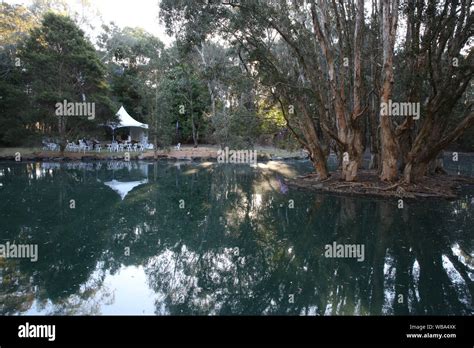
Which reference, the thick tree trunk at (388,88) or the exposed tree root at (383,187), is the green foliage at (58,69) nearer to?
the exposed tree root at (383,187)

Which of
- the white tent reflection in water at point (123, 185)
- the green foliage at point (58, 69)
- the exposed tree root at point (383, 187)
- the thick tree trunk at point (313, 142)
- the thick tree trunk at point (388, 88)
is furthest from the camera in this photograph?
the green foliage at point (58, 69)

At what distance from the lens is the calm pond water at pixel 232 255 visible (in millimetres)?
5176

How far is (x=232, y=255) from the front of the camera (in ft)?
24.1

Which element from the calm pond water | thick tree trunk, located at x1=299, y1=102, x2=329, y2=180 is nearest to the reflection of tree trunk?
the calm pond water

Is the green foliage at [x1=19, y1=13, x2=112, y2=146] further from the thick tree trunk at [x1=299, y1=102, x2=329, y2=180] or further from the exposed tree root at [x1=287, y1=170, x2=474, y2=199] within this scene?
the exposed tree root at [x1=287, y1=170, x2=474, y2=199]

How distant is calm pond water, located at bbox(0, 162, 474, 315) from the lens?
5.18 m

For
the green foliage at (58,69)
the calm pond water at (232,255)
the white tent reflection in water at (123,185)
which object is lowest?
the calm pond water at (232,255)

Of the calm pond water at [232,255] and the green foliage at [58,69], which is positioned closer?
the calm pond water at [232,255]

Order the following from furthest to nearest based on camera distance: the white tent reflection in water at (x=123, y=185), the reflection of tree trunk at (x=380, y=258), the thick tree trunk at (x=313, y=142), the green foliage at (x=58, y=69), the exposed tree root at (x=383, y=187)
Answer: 1. the green foliage at (x=58, y=69)
2. the thick tree trunk at (x=313, y=142)
3. the white tent reflection in water at (x=123, y=185)
4. the exposed tree root at (x=383, y=187)
5. the reflection of tree trunk at (x=380, y=258)

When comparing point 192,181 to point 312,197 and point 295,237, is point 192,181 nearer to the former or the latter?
point 312,197

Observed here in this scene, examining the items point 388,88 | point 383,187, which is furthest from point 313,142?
point 388,88

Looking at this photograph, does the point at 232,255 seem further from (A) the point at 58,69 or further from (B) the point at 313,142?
(A) the point at 58,69

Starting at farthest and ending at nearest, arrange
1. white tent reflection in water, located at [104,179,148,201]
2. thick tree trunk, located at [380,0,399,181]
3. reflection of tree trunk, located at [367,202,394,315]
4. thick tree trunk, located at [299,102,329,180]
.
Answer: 1. thick tree trunk, located at [299,102,329,180]
2. white tent reflection in water, located at [104,179,148,201]
3. thick tree trunk, located at [380,0,399,181]
4. reflection of tree trunk, located at [367,202,394,315]

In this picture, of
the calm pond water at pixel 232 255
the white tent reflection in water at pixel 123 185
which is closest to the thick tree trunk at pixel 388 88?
the calm pond water at pixel 232 255
